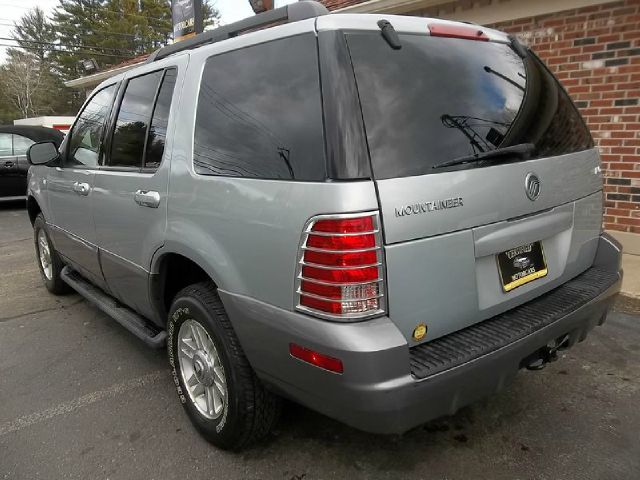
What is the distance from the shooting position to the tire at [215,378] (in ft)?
7.41

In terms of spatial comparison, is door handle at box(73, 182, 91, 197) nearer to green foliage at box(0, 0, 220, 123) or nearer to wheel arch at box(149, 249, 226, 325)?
wheel arch at box(149, 249, 226, 325)

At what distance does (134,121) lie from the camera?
3.04 meters

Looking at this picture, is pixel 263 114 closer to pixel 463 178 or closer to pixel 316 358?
pixel 463 178

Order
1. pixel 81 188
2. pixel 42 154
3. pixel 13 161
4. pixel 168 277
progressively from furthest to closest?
1. pixel 13 161
2. pixel 42 154
3. pixel 81 188
4. pixel 168 277

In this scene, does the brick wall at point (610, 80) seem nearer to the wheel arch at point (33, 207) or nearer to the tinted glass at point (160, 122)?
the tinted glass at point (160, 122)

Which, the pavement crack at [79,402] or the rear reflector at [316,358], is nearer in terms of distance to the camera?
the rear reflector at [316,358]

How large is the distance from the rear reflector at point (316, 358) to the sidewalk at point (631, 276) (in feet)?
11.4

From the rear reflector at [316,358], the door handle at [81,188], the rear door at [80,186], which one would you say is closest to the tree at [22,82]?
the rear door at [80,186]

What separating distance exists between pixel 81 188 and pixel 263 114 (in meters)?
2.06

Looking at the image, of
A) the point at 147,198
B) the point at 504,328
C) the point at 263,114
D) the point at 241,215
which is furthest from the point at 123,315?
the point at 504,328

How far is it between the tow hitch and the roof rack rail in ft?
5.61

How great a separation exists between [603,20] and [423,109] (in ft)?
14.9

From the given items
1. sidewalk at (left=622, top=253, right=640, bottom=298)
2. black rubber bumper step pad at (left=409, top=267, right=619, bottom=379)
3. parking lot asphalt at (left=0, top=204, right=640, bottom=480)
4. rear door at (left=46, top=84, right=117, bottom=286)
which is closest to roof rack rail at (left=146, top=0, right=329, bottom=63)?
rear door at (left=46, top=84, right=117, bottom=286)

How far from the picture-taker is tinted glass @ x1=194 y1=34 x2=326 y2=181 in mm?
1902
